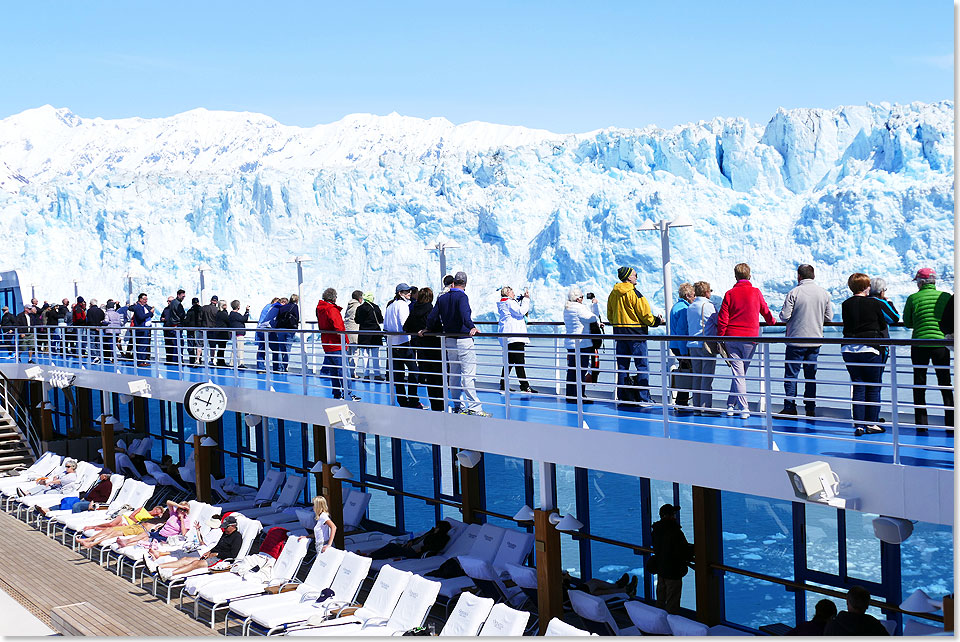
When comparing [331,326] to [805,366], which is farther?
[331,326]

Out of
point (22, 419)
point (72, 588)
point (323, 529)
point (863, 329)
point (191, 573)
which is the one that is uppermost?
point (863, 329)

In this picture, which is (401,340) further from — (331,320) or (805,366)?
(805,366)

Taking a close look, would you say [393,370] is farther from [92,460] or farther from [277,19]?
[92,460]

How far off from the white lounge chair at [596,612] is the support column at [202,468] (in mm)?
7547

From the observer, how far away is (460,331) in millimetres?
9406

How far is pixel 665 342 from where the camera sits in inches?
300

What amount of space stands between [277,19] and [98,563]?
24.4 ft

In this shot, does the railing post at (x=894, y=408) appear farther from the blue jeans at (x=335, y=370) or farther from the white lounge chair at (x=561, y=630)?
the blue jeans at (x=335, y=370)

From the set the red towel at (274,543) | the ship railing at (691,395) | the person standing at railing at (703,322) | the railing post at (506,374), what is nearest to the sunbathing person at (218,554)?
the red towel at (274,543)

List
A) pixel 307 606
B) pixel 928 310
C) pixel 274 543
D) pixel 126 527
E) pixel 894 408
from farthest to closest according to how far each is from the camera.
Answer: pixel 126 527 < pixel 274 543 < pixel 307 606 < pixel 928 310 < pixel 894 408

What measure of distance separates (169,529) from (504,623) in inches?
236

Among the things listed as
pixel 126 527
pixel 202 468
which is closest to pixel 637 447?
pixel 126 527

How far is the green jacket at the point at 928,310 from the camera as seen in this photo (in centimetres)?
684

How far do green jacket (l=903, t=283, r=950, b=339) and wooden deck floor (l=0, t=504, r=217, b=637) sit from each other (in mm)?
7133
